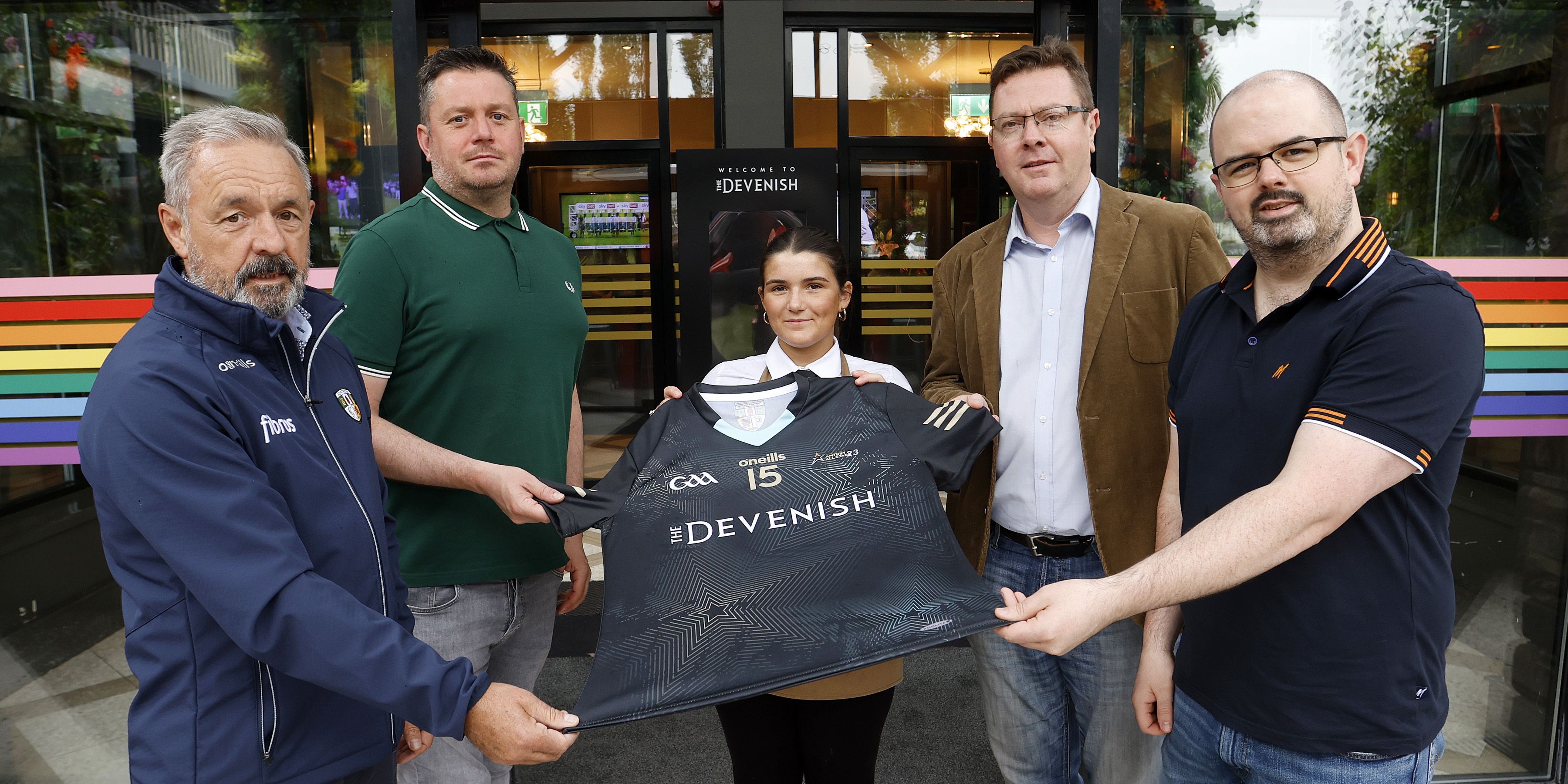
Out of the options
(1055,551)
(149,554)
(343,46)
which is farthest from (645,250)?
(149,554)

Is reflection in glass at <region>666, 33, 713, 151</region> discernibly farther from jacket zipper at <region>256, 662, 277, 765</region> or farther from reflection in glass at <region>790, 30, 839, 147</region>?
jacket zipper at <region>256, 662, 277, 765</region>

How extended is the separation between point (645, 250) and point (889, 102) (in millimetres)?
Result: 1971

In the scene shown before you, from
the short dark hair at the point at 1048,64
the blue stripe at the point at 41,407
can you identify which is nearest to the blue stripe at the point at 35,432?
the blue stripe at the point at 41,407

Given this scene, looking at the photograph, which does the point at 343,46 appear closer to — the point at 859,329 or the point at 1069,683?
the point at 859,329

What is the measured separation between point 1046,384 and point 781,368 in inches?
23.7

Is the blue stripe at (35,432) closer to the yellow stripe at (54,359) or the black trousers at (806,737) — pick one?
the yellow stripe at (54,359)

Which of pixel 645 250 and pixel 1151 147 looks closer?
pixel 1151 147

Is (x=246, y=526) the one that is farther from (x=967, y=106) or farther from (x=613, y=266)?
(x=967, y=106)

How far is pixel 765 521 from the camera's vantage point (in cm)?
162

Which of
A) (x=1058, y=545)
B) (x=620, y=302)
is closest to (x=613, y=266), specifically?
(x=620, y=302)

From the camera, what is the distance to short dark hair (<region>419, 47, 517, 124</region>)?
199cm

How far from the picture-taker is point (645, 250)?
20.2 ft

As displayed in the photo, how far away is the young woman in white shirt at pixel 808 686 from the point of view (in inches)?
74.7

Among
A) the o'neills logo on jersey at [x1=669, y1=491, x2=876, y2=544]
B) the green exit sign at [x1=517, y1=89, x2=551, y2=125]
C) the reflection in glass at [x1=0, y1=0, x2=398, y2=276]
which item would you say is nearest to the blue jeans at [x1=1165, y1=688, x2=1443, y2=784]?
the o'neills logo on jersey at [x1=669, y1=491, x2=876, y2=544]
